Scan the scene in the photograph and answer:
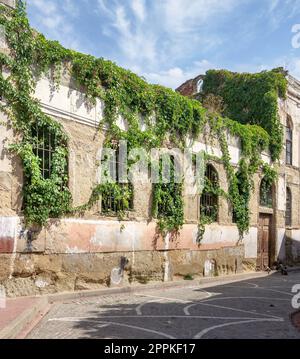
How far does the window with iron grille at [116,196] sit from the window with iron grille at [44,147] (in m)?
1.93

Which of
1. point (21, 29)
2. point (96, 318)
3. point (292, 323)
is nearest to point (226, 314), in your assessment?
point (292, 323)

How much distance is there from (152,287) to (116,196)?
2.90 metres

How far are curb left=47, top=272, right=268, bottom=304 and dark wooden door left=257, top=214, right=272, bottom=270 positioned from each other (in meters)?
0.96

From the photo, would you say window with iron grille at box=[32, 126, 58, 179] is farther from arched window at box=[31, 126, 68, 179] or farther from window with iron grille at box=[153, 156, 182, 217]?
window with iron grille at box=[153, 156, 182, 217]

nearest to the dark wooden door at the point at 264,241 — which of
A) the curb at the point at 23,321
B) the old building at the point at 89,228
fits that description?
the old building at the point at 89,228

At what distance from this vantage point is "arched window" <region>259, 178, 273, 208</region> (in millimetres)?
19844

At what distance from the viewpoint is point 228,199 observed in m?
17.3

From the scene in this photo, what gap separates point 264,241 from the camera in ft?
65.1

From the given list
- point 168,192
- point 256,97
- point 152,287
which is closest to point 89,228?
point 152,287

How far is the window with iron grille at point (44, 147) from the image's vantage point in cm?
1072

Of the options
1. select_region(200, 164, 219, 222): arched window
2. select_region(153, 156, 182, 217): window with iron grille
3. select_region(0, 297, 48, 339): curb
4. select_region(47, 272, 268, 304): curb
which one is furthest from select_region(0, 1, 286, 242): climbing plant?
select_region(0, 297, 48, 339): curb

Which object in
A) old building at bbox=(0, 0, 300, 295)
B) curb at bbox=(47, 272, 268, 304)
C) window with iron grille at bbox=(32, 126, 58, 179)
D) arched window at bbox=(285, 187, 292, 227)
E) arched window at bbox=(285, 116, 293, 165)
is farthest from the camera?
arched window at bbox=(285, 116, 293, 165)

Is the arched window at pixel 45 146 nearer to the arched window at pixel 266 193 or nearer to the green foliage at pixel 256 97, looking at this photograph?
the arched window at pixel 266 193
